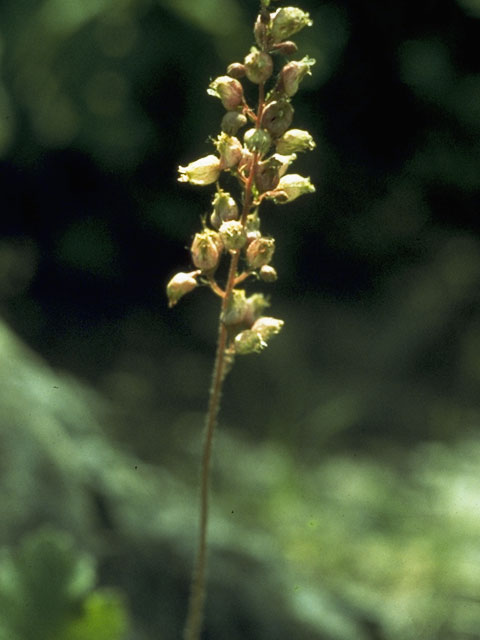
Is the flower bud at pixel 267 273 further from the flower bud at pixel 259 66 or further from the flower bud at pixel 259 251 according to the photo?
the flower bud at pixel 259 66

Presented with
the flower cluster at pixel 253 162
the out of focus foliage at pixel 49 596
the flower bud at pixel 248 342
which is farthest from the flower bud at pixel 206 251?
the out of focus foliage at pixel 49 596

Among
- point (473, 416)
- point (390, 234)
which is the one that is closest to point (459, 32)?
point (390, 234)

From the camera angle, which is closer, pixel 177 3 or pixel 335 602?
pixel 335 602

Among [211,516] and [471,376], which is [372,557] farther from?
[471,376]

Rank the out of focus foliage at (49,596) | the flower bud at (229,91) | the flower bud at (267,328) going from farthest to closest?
the out of focus foliage at (49,596)
the flower bud at (267,328)
the flower bud at (229,91)

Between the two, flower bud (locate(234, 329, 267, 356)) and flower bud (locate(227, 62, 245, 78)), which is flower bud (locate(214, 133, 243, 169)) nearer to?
flower bud (locate(227, 62, 245, 78))

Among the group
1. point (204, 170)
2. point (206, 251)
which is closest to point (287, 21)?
point (204, 170)
